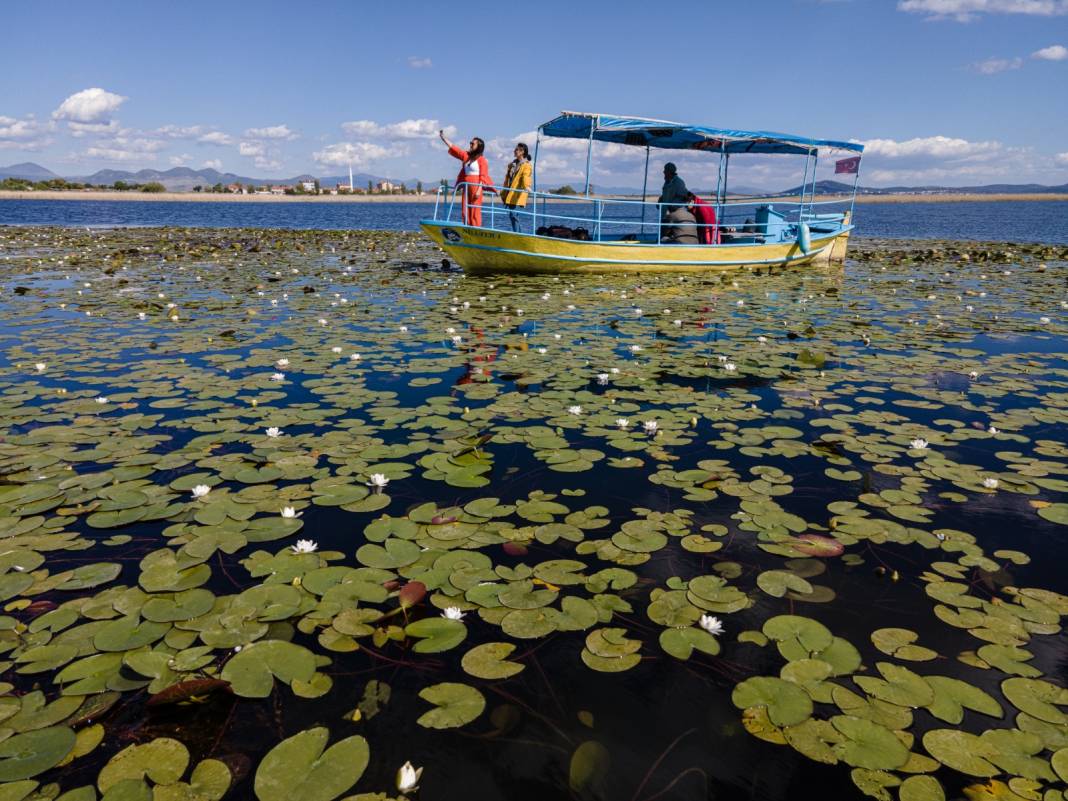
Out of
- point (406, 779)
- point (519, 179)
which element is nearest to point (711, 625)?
point (406, 779)

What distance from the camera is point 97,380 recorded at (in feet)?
18.0

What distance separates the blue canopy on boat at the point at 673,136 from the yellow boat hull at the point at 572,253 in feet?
7.71

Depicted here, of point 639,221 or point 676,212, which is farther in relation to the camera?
point 639,221

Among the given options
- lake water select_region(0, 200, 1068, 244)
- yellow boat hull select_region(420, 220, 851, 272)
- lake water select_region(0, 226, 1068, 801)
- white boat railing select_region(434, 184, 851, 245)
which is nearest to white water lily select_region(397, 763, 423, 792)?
lake water select_region(0, 226, 1068, 801)

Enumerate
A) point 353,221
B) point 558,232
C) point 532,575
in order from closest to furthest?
1. point 532,575
2. point 558,232
3. point 353,221

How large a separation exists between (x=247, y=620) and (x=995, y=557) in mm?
3453

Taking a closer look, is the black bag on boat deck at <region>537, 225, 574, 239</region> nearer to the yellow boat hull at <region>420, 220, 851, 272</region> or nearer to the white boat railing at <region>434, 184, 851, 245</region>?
the white boat railing at <region>434, 184, 851, 245</region>

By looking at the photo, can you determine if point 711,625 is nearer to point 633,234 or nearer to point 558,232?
point 558,232

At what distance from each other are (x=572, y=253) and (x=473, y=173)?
269cm

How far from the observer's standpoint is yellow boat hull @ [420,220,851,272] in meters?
12.7

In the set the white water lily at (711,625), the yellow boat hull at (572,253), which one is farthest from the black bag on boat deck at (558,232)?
the white water lily at (711,625)

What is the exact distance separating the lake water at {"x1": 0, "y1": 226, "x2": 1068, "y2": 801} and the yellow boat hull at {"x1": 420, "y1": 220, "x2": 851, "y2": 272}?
691 cm

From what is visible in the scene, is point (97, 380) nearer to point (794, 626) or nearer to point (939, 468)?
point (794, 626)

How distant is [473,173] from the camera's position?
1255 centimetres
